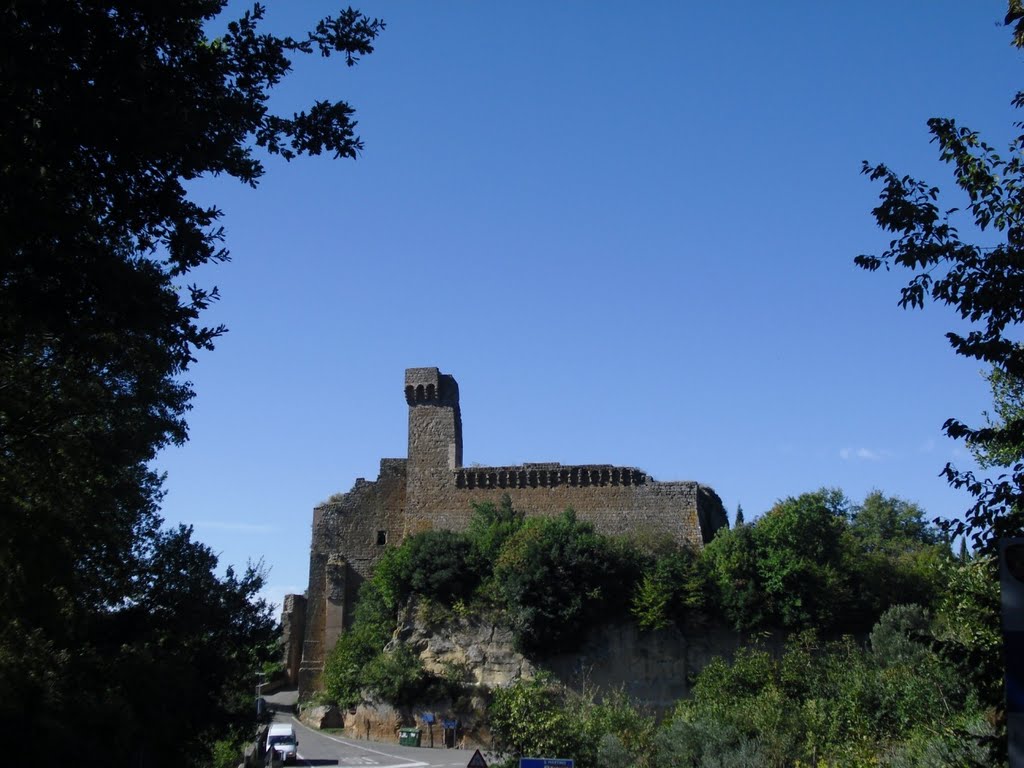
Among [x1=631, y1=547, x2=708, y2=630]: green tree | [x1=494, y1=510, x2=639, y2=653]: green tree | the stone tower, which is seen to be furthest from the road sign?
the stone tower

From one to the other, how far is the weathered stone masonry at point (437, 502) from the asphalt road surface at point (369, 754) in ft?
24.8

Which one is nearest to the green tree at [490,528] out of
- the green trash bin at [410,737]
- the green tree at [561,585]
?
the green tree at [561,585]

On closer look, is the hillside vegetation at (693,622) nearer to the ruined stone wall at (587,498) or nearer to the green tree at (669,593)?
the green tree at (669,593)

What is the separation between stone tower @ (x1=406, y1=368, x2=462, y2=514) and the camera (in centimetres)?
4584

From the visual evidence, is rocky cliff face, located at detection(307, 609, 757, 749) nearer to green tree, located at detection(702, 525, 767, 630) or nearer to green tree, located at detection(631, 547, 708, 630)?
green tree, located at detection(631, 547, 708, 630)

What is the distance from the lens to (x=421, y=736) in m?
37.6

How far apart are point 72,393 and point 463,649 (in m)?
27.4

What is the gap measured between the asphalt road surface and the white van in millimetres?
452

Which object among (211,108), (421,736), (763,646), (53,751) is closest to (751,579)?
(763,646)

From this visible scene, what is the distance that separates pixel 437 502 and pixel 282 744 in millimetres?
16144

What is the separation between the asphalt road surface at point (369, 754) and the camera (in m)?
31.0

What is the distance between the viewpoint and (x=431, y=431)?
1841 inches

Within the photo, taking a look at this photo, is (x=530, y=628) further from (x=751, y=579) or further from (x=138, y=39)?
A: (x=138, y=39)

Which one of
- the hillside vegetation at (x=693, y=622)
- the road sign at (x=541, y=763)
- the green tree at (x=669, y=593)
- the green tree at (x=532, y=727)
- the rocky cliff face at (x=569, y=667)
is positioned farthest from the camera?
the rocky cliff face at (x=569, y=667)
